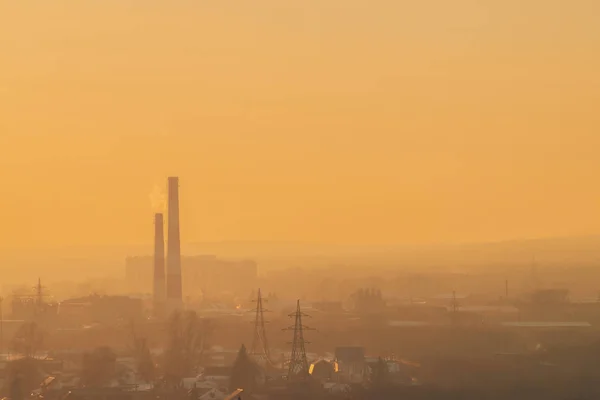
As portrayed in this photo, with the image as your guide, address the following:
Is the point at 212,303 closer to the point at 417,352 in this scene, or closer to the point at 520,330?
the point at 520,330

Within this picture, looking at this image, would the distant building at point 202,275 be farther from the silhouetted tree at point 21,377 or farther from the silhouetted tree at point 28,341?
the silhouetted tree at point 21,377

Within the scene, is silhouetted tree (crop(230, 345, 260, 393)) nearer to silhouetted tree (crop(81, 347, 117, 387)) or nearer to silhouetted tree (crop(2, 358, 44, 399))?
silhouetted tree (crop(81, 347, 117, 387))

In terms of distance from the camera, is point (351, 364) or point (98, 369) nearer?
point (98, 369)

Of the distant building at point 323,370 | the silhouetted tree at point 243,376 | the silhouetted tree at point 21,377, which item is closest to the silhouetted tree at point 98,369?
the silhouetted tree at point 21,377

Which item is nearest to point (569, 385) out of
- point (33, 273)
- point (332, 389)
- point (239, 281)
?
point (332, 389)

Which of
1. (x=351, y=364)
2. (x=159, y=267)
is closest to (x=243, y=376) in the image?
(x=351, y=364)

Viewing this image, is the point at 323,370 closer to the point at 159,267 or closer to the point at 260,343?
the point at 260,343
